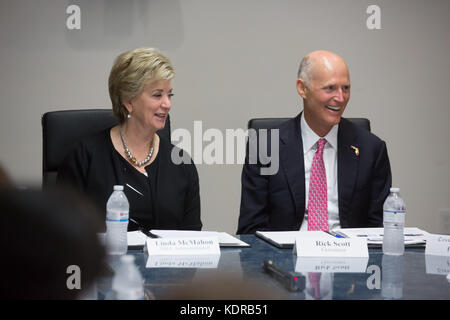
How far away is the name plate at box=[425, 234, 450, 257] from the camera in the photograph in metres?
1.90

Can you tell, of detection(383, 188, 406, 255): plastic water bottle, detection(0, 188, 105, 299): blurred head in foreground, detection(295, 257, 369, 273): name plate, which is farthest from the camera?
detection(383, 188, 406, 255): plastic water bottle

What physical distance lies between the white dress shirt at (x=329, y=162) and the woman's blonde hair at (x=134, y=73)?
26.9 inches

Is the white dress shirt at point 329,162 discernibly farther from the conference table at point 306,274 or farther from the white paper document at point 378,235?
the conference table at point 306,274

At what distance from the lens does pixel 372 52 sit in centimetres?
381

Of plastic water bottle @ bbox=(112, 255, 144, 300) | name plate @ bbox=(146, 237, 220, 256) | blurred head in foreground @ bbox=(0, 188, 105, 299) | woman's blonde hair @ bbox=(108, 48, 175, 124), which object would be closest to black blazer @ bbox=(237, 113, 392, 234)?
woman's blonde hair @ bbox=(108, 48, 175, 124)

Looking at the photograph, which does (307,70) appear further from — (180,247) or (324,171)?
(180,247)


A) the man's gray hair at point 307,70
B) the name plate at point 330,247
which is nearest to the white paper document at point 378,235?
the name plate at point 330,247

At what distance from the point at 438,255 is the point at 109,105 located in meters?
2.35

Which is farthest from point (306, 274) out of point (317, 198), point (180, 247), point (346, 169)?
point (346, 169)

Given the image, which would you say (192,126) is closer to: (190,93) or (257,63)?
(190,93)

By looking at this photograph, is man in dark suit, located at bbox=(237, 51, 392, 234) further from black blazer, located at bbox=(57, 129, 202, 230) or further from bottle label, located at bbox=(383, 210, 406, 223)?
bottle label, located at bbox=(383, 210, 406, 223)

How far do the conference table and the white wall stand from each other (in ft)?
6.21

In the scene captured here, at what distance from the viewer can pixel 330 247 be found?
1809 mm

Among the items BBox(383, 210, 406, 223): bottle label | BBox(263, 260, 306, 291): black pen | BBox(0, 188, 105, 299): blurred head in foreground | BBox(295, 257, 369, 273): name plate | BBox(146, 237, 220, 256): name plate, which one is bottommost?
BBox(295, 257, 369, 273): name plate
